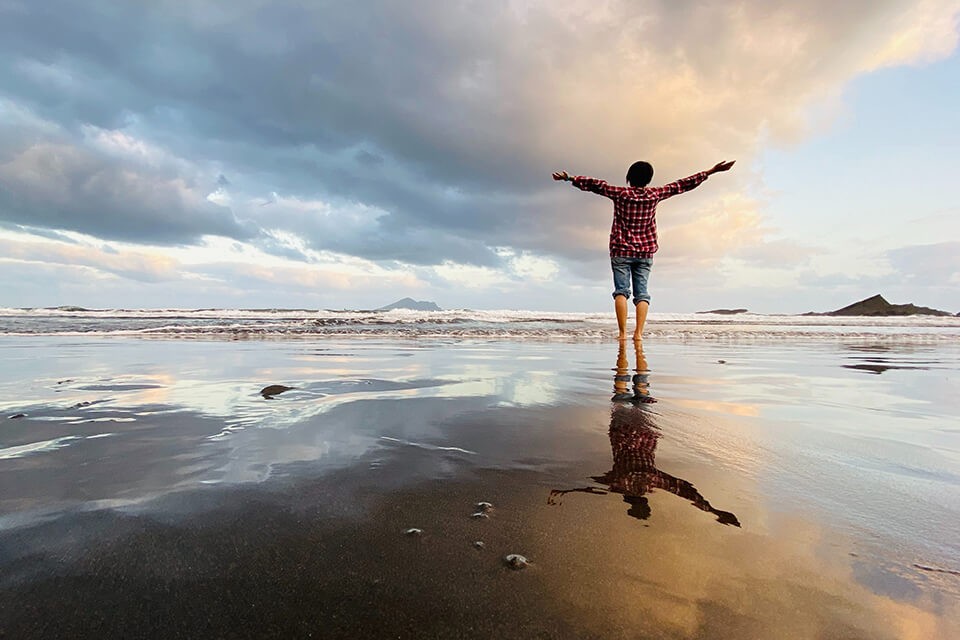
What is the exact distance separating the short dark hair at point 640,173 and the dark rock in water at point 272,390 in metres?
5.01

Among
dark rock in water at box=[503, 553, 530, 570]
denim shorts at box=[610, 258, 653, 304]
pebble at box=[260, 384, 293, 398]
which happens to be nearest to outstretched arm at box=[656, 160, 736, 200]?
denim shorts at box=[610, 258, 653, 304]

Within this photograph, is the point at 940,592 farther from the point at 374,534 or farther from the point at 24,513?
the point at 24,513

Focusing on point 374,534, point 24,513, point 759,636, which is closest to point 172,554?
point 374,534

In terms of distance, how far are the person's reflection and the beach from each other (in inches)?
0.5

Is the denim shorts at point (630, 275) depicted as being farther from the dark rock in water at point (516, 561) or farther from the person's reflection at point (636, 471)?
the dark rock in water at point (516, 561)

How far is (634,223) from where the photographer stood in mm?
6293

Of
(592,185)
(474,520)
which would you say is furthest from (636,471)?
(592,185)

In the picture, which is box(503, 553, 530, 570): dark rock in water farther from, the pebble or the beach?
the pebble

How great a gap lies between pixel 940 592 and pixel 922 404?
3067mm

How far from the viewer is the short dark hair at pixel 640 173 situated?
6148mm

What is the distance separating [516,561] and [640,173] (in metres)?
6.01

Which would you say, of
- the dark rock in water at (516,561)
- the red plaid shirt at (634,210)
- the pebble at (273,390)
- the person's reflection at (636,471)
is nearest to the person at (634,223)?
the red plaid shirt at (634,210)

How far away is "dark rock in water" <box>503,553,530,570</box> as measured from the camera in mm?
1086

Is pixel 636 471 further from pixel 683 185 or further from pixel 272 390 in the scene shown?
pixel 683 185
